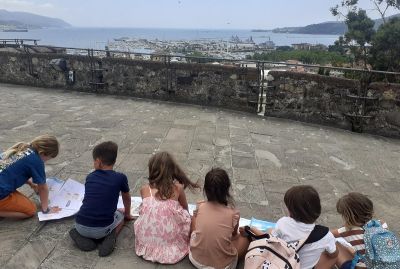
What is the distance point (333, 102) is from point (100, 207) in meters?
5.96

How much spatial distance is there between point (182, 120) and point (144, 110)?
108 cm

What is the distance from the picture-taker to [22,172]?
127 inches

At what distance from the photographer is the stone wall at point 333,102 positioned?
23.9 ft

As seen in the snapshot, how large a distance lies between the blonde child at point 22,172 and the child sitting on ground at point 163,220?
1.00 m

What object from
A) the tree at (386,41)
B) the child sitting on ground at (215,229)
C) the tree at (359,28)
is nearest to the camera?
the child sitting on ground at (215,229)

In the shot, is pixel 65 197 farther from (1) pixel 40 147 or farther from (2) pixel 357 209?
(2) pixel 357 209

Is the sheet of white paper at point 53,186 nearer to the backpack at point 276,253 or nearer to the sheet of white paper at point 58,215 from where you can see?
the sheet of white paper at point 58,215

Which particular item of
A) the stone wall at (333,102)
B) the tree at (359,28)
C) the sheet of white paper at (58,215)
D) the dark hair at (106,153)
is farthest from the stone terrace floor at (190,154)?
the tree at (359,28)

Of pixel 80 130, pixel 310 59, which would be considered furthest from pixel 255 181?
pixel 310 59

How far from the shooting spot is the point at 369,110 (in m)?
7.40

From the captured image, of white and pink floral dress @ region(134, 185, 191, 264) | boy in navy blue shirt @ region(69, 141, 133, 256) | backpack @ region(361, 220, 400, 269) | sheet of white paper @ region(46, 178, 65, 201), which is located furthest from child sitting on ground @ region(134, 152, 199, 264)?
backpack @ region(361, 220, 400, 269)

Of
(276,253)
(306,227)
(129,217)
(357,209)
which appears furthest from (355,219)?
(129,217)

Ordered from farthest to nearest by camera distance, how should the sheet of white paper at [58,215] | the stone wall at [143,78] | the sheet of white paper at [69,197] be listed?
the stone wall at [143,78], the sheet of white paper at [69,197], the sheet of white paper at [58,215]

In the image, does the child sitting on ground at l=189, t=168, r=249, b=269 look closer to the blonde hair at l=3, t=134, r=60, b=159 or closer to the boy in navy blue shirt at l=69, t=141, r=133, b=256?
the boy in navy blue shirt at l=69, t=141, r=133, b=256
